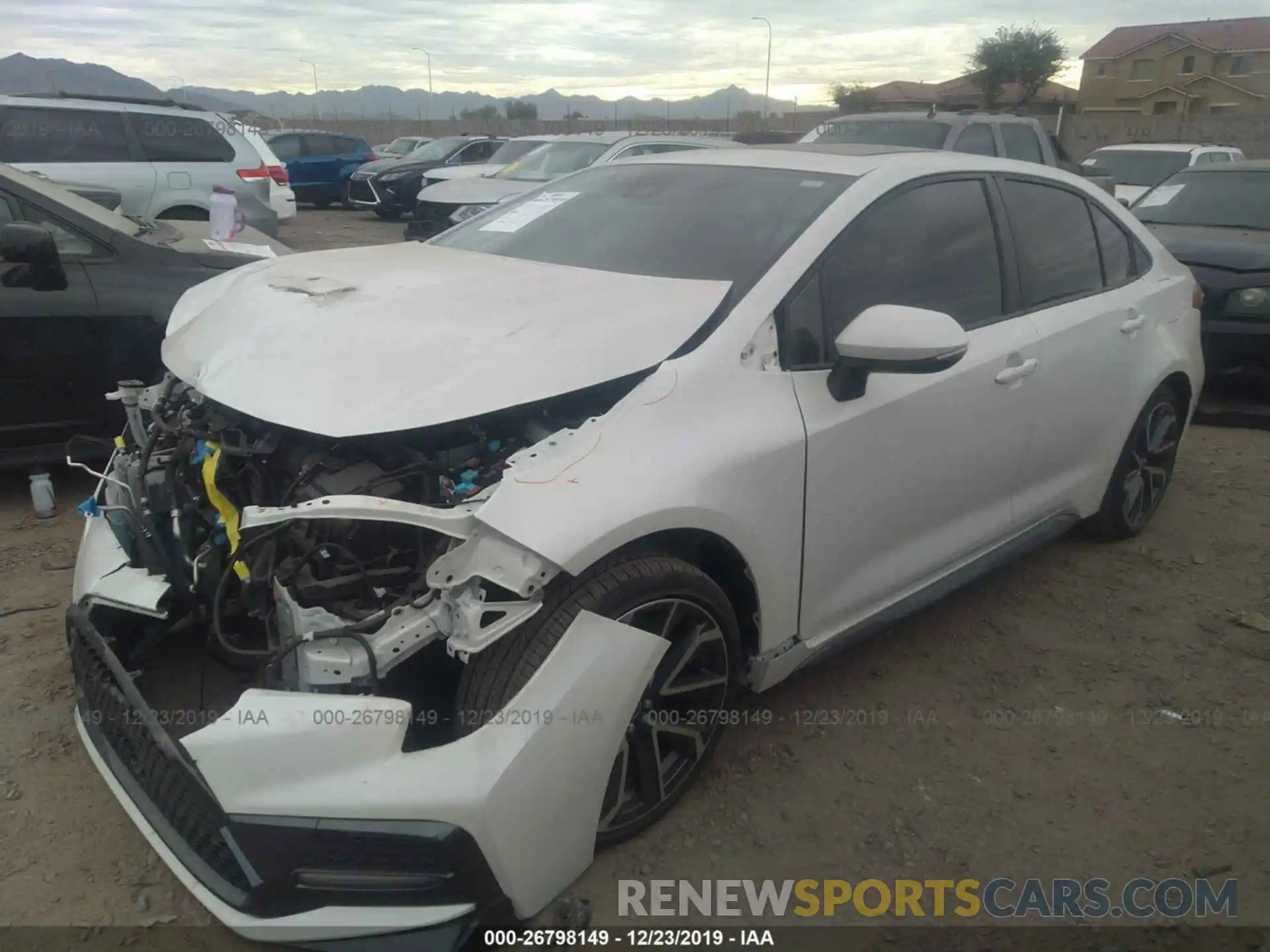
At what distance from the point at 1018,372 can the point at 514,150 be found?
450 inches

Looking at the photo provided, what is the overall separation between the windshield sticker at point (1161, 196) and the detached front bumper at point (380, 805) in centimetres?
736

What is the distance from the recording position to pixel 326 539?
2.15 m

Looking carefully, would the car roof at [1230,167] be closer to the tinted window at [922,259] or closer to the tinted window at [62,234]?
the tinted window at [922,259]

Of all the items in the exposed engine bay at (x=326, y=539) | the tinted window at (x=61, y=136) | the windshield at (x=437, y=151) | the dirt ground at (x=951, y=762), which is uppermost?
the windshield at (x=437, y=151)

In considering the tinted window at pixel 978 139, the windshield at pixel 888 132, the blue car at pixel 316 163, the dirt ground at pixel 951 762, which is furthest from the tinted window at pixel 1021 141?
the blue car at pixel 316 163

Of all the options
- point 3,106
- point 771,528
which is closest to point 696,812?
point 771,528

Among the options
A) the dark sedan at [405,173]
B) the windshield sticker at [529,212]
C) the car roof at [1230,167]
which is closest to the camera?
the windshield sticker at [529,212]

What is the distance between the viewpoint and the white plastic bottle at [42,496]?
4.12 m

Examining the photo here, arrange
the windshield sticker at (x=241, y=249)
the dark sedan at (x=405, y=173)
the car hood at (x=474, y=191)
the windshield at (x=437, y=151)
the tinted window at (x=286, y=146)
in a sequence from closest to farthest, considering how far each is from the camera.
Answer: the windshield sticker at (x=241, y=249) < the car hood at (x=474, y=191) < the dark sedan at (x=405, y=173) < the windshield at (x=437, y=151) < the tinted window at (x=286, y=146)

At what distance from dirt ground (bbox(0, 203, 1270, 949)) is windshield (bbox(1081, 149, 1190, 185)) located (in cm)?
1017

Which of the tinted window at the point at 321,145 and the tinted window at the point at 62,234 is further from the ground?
the tinted window at the point at 321,145

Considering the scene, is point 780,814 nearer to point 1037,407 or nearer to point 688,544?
point 688,544

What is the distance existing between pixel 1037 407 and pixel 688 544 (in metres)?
1.56

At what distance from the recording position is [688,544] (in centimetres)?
228
